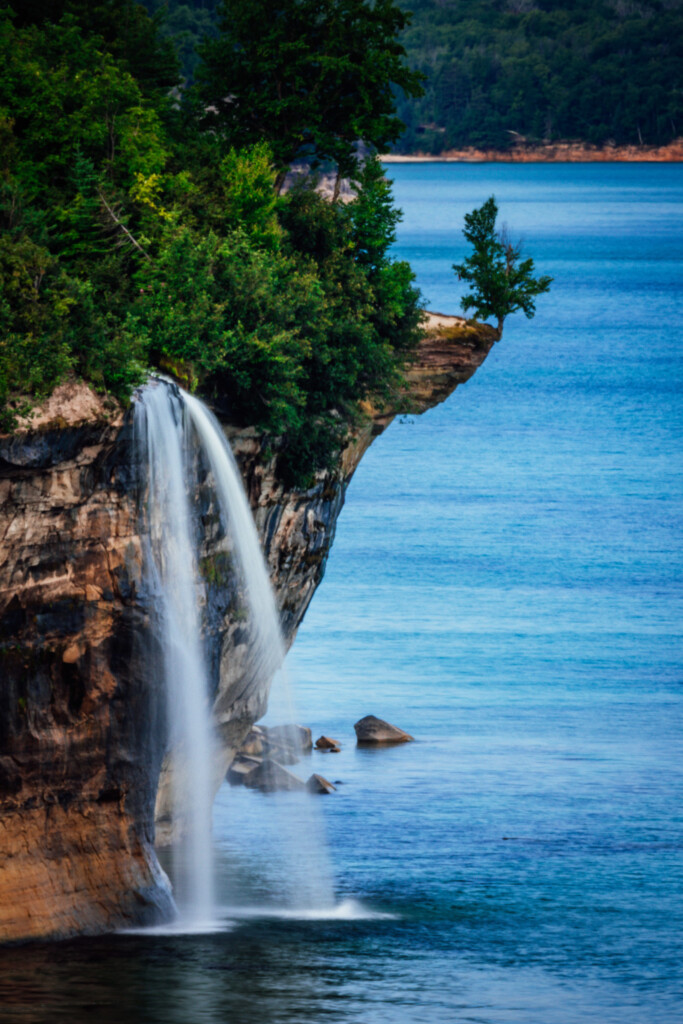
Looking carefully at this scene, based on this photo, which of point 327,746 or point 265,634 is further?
point 327,746

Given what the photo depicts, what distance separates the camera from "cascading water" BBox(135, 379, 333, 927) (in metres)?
38.3

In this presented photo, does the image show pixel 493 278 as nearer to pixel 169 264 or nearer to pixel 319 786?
pixel 169 264

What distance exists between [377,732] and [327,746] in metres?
2.00

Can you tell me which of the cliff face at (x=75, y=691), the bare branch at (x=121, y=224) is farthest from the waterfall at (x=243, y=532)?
the bare branch at (x=121, y=224)

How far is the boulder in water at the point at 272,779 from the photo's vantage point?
55750mm

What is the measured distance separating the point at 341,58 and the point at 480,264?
8022mm

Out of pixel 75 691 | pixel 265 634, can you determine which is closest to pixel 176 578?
pixel 75 691

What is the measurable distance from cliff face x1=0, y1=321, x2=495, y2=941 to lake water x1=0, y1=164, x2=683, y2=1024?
1.43m

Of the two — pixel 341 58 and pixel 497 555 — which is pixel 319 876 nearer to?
pixel 341 58

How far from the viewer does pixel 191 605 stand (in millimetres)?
40406

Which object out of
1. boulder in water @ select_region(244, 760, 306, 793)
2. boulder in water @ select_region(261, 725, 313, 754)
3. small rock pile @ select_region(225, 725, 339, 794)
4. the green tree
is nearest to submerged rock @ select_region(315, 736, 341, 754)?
small rock pile @ select_region(225, 725, 339, 794)

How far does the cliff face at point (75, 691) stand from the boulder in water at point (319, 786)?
14.8 metres

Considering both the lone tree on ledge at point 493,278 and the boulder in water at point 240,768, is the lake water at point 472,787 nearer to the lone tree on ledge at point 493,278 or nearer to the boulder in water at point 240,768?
the boulder in water at point 240,768

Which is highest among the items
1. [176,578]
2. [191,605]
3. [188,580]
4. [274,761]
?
[176,578]
